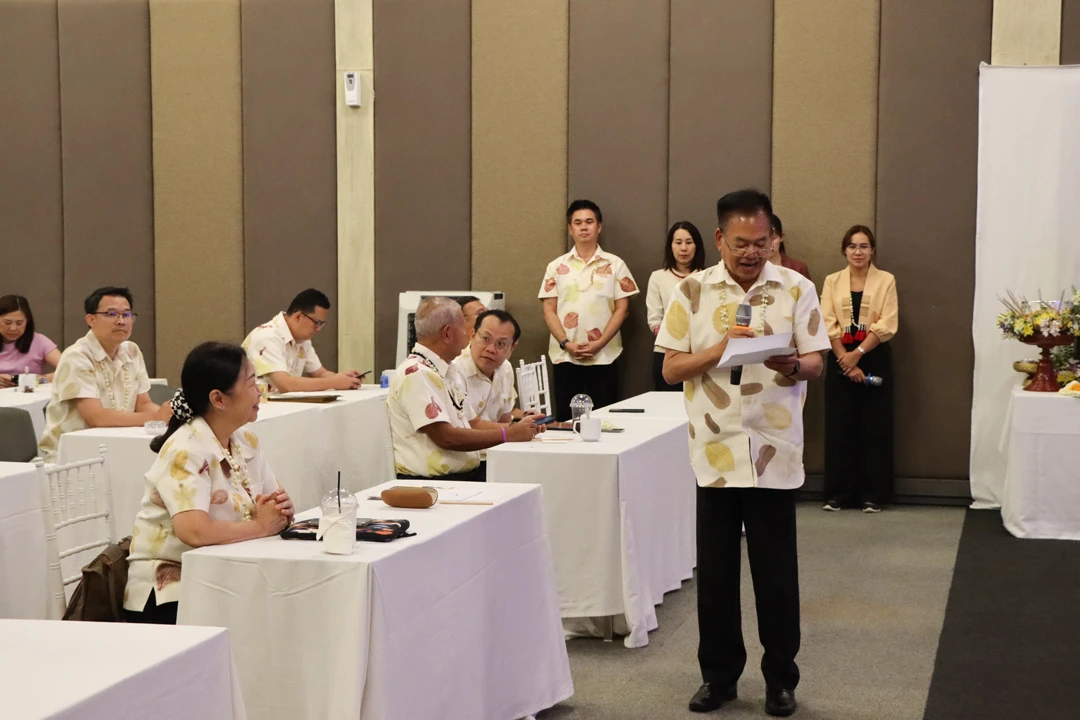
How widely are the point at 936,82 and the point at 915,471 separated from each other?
224 cm

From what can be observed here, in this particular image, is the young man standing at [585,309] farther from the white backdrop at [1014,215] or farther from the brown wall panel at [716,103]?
the white backdrop at [1014,215]

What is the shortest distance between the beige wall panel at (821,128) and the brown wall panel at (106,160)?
417 cm

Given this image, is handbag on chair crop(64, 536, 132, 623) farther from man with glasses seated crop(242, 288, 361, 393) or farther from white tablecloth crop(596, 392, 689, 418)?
man with glasses seated crop(242, 288, 361, 393)

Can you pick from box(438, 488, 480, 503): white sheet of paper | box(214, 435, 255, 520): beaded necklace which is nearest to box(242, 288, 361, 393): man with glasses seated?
box(438, 488, 480, 503): white sheet of paper

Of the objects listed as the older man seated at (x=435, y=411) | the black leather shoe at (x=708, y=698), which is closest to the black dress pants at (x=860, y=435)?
the older man seated at (x=435, y=411)

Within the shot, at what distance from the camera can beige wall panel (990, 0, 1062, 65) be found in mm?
7004

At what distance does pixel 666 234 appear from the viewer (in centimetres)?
768

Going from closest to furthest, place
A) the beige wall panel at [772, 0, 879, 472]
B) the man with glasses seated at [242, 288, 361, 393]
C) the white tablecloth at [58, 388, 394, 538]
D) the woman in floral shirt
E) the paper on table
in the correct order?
the woman in floral shirt
the paper on table
the white tablecloth at [58, 388, 394, 538]
the man with glasses seated at [242, 288, 361, 393]
the beige wall panel at [772, 0, 879, 472]

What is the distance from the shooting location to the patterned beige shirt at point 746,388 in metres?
3.45

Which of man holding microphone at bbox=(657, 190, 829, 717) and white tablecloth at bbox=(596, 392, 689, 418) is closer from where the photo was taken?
man holding microphone at bbox=(657, 190, 829, 717)

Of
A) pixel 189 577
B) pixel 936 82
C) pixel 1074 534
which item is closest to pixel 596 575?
pixel 189 577

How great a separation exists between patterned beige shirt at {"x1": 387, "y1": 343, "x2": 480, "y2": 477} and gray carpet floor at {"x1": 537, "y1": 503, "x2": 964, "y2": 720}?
795 millimetres

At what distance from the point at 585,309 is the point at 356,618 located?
497 cm

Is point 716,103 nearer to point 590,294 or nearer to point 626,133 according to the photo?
point 626,133
